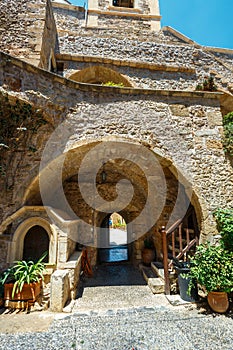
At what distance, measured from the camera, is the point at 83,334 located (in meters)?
2.65

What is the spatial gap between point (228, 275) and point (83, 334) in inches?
101

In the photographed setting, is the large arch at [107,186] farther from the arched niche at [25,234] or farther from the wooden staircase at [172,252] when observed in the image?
the arched niche at [25,234]

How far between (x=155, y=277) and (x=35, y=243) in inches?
123

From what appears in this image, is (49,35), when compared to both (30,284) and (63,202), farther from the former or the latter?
(30,284)

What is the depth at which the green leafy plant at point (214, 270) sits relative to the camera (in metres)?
3.14

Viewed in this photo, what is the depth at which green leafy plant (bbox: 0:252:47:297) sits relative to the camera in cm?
320

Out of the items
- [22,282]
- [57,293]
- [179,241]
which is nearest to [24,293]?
[22,282]

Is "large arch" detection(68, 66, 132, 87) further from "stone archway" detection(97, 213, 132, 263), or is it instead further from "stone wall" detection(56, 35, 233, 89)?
"stone archway" detection(97, 213, 132, 263)

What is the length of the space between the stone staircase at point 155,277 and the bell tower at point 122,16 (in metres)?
11.2

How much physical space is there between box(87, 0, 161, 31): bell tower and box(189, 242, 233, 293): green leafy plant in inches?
440

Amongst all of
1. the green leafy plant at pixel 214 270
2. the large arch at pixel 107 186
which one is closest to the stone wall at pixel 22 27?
the large arch at pixel 107 186

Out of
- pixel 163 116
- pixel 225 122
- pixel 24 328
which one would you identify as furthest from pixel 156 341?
pixel 225 122

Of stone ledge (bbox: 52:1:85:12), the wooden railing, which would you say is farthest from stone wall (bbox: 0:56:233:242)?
stone ledge (bbox: 52:1:85:12)

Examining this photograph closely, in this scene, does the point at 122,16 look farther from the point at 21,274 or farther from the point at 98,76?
the point at 21,274
